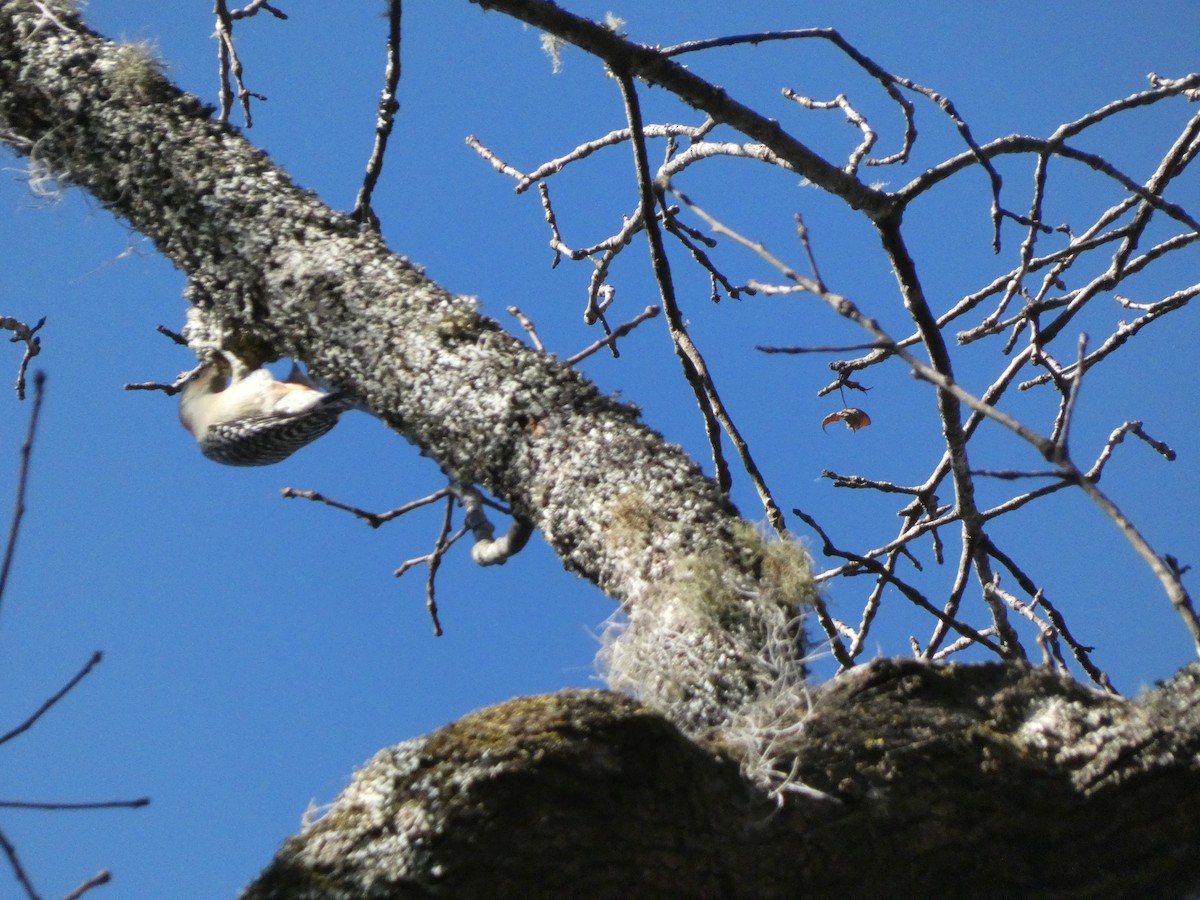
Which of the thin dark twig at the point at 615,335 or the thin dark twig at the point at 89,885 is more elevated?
the thin dark twig at the point at 615,335

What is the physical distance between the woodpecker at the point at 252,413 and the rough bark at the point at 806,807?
93.7 inches

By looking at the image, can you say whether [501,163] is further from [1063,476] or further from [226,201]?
[1063,476]

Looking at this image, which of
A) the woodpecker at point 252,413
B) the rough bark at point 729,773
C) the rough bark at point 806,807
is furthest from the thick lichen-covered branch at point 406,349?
the woodpecker at point 252,413

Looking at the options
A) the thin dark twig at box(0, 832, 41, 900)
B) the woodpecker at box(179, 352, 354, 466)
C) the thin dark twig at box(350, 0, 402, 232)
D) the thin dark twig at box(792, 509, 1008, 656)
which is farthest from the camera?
the woodpecker at box(179, 352, 354, 466)

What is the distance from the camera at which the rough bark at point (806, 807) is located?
3.70ft

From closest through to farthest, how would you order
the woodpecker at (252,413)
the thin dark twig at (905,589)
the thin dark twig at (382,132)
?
the thin dark twig at (905,589)
the thin dark twig at (382,132)
the woodpecker at (252,413)

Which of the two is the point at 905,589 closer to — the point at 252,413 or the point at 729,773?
the point at 729,773

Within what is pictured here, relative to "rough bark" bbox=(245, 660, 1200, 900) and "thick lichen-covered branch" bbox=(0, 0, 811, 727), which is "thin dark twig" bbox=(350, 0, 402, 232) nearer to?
"thick lichen-covered branch" bbox=(0, 0, 811, 727)

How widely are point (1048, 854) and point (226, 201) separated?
87.9 inches

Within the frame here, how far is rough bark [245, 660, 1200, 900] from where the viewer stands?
3.70 feet

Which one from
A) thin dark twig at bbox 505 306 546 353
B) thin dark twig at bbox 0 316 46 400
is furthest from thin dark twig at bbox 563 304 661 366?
thin dark twig at bbox 0 316 46 400

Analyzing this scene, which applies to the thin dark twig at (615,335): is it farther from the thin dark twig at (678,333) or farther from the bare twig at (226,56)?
the bare twig at (226,56)

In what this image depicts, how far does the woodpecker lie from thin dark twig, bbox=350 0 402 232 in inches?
36.3

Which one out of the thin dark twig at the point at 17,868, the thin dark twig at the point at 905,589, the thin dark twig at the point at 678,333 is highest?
the thin dark twig at the point at 678,333
